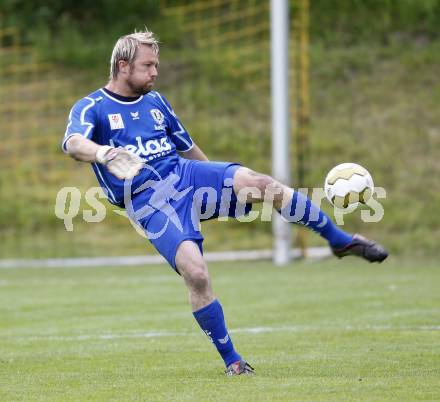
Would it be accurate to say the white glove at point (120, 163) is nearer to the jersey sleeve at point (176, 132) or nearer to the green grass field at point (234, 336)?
the jersey sleeve at point (176, 132)

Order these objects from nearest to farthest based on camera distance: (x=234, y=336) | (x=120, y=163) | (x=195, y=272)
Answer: (x=120, y=163), (x=195, y=272), (x=234, y=336)

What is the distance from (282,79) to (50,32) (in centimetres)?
980

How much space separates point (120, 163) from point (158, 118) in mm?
996

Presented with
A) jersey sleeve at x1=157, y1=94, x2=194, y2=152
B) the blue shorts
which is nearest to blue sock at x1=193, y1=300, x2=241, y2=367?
the blue shorts

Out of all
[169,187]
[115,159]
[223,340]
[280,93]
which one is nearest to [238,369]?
[223,340]

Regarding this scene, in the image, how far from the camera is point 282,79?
586 inches

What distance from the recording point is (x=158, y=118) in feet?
23.7

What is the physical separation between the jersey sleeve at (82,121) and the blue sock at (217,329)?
1291mm

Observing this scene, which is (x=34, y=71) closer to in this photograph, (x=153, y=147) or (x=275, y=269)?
(x=275, y=269)

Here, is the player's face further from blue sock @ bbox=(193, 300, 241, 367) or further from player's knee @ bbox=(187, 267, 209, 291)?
blue sock @ bbox=(193, 300, 241, 367)

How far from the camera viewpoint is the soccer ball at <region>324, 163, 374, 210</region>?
7.05m

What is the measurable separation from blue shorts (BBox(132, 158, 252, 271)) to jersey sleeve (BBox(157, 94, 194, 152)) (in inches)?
13.2

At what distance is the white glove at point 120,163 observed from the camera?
6297 mm

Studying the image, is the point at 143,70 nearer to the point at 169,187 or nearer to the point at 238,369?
the point at 169,187
